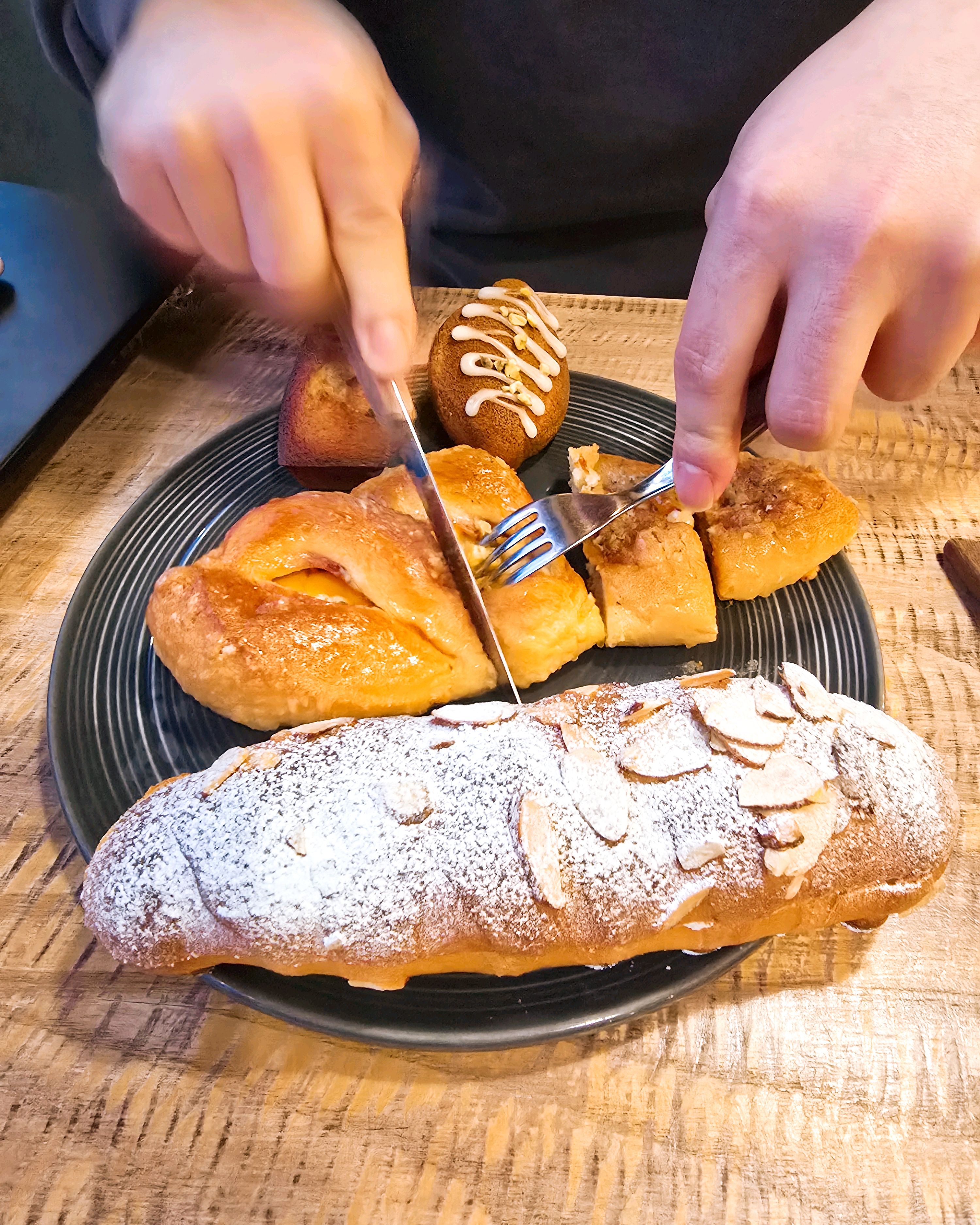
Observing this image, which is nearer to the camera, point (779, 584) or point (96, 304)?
point (779, 584)

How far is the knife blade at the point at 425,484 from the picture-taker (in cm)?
95

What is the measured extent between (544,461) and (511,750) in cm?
71

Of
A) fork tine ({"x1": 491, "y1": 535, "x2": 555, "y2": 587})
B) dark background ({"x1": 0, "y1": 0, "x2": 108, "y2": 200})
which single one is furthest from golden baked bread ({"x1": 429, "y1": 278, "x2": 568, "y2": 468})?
dark background ({"x1": 0, "y1": 0, "x2": 108, "y2": 200})

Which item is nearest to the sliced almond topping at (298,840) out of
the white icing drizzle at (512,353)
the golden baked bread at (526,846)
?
the golden baked bread at (526,846)

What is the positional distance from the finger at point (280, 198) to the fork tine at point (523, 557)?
1.49ft

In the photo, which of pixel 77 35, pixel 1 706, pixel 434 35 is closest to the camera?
pixel 1 706

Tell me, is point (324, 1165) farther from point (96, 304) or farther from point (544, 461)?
point (96, 304)

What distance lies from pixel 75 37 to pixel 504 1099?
1579 mm

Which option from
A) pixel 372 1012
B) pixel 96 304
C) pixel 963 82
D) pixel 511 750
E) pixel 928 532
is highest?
pixel 963 82

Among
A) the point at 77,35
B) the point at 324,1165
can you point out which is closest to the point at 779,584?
the point at 324,1165

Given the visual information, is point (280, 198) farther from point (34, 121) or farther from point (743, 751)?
point (34, 121)

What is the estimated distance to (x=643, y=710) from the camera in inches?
34.8

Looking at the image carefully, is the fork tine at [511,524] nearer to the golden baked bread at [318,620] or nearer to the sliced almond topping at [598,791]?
the golden baked bread at [318,620]

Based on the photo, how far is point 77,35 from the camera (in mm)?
1204
